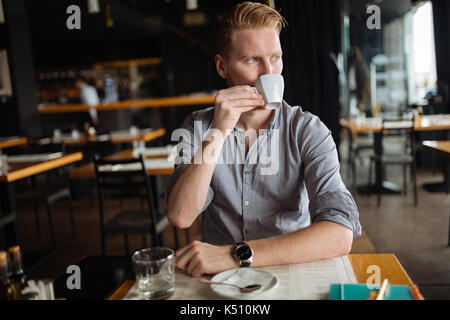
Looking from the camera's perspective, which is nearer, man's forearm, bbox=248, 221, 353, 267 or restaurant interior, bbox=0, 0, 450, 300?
man's forearm, bbox=248, 221, 353, 267

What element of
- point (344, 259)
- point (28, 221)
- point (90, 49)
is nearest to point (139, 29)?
point (90, 49)

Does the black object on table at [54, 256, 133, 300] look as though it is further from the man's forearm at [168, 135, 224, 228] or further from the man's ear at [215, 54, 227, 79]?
the man's ear at [215, 54, 227, 79]

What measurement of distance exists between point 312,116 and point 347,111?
5.07 metres

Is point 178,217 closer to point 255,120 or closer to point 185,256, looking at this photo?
point 185,256

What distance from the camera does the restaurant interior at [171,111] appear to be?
1.38 m

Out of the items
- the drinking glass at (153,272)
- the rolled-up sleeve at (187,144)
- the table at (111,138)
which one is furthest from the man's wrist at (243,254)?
the table at (111,138)

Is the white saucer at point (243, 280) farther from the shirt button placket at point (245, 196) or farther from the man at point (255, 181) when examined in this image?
the shirt button placket at point (245, 196)

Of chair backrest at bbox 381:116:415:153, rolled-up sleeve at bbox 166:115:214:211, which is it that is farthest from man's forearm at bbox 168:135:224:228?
chair backrest at bbox 381:116:415:153

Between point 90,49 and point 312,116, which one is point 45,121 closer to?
point 90,49

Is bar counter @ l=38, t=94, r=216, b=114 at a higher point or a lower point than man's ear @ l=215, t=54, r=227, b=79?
higher

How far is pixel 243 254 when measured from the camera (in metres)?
0.97

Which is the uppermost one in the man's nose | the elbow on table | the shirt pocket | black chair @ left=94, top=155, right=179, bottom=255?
the man's nose

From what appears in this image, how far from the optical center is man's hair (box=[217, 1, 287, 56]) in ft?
3.83

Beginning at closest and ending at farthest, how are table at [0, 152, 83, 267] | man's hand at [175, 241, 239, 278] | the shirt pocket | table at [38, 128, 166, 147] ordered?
man's hand at [175, 241, 239, 278] < the shirt pocket < table at [0, 152, 83, 267] < table at [38, 128, 166, 147]
